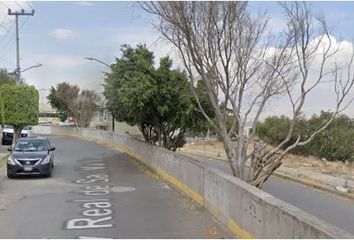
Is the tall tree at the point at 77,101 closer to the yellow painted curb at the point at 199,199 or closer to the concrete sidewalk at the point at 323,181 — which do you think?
the concrete sidewalk at the point at 323,181

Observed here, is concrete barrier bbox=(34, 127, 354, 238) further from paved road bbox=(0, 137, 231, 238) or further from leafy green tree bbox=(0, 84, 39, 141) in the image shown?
leafy green tree bbox=(0, 84, 39, 141)

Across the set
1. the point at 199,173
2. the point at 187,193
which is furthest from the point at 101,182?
the point at 199,173

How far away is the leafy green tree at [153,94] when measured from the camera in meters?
24.4

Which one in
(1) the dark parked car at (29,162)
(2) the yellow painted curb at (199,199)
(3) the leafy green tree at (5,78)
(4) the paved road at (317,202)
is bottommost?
(4) the paved road at (317,202)

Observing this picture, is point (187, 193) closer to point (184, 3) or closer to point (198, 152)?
point (184, 3)


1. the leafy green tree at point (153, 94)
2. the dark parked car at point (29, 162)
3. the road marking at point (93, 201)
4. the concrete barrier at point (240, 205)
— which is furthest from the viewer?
the leafy green tree at point (153, 94)

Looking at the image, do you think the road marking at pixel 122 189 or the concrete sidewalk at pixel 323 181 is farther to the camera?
the concrete sidewalk at pixel 323 181

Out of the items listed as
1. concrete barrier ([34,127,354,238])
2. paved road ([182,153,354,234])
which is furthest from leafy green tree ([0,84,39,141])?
concrete barrier ([34,127,354,238])


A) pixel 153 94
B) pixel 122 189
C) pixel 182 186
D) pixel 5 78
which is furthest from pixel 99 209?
pixel 5 78

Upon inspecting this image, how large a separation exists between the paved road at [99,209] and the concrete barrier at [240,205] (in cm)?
36

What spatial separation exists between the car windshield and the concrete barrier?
548cm

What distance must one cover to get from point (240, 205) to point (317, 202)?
924 centimetres

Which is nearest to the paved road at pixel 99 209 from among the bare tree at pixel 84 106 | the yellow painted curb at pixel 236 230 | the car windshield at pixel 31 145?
the yellow painted curb at pixel 236 230

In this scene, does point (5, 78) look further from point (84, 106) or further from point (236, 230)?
point (236, 230)
